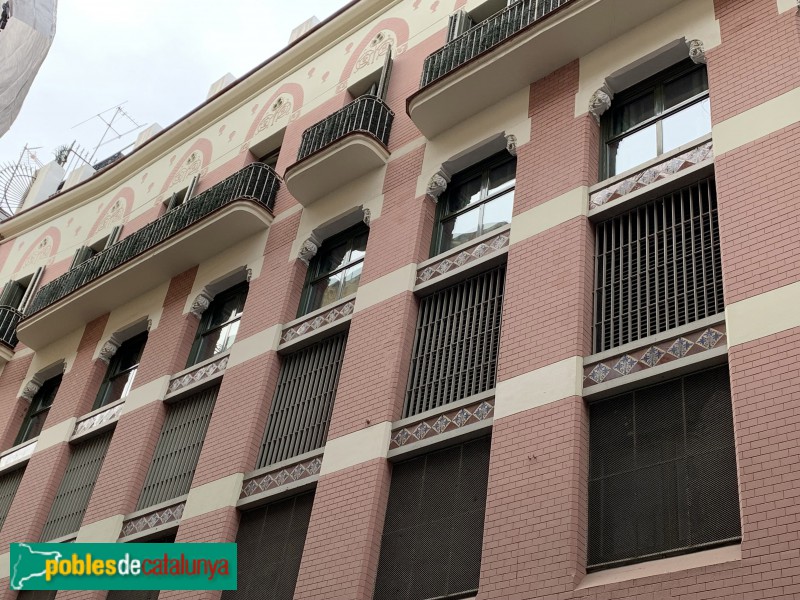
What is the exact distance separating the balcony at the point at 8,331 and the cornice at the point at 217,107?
3.82 meters

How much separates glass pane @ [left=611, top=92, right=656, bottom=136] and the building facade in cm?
6

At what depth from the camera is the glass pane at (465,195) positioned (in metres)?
15.8

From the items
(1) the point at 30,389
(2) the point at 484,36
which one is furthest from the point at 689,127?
(1) the point at 30,389

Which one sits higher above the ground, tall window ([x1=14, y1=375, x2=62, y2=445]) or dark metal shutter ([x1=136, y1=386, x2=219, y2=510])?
tall window ([x1=14, y1=375, x2=62, y2=445])

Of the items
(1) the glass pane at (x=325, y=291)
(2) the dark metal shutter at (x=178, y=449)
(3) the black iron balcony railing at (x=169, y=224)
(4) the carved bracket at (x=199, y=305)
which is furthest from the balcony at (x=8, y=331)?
(1) the glass pane at (x=325, y=291)

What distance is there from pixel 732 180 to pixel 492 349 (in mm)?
3812

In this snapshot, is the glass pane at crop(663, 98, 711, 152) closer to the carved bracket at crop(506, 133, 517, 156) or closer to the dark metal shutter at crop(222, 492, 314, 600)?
the carved bracket at crop(506, 133, 517, 156)

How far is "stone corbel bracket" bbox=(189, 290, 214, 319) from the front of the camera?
63.4 feet

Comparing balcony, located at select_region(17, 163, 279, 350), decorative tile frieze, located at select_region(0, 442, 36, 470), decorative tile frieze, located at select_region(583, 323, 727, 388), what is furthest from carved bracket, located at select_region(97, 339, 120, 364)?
decorative tile frieze, located at select_region(583, 323, 727, 388)

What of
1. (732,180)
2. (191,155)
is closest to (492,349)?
(732,180)

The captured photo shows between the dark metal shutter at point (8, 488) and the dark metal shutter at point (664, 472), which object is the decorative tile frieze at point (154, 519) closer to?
the dark metal shutter at point (8, 488)

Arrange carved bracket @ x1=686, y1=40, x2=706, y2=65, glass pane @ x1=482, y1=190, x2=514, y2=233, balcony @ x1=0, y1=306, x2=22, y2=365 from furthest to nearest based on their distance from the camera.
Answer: balcony @ x1=0, y1=306, x2=22, y2=365 < glass pane @ x1=482, y1=190, x2=514, y2=233 < carved bracket @ x1=686, y1=40, x2=706, y2=65

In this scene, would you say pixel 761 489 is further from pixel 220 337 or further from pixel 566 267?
pixel 220 337

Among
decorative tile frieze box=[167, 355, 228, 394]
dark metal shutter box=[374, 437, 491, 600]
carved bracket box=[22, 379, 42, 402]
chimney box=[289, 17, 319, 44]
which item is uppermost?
chimney box=[289, 17, 319, 44]
